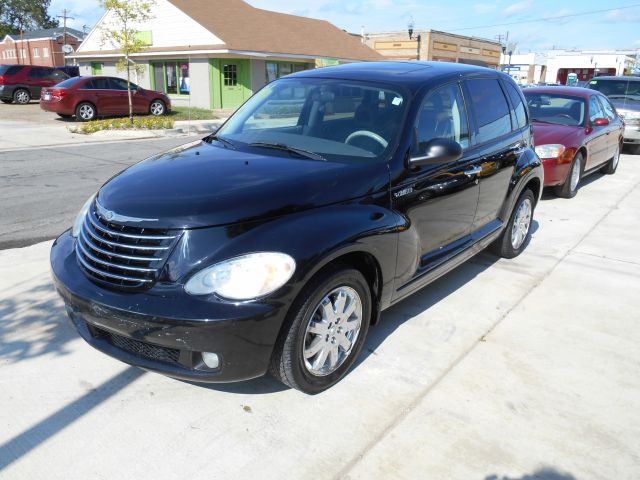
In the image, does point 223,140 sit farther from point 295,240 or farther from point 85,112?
point 85,112

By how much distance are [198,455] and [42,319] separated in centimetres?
200

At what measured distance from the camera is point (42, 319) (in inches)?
160

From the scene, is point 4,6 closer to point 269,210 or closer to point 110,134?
point 110,134

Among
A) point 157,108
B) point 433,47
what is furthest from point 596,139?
point 433,47

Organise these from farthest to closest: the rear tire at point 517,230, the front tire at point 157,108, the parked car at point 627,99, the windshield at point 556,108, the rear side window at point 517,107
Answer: the front tire at point 157,108
the parked car at point 627,99
the windshield at point 556,108
the rear tire at point 517,230
the rear side window at point 517,107

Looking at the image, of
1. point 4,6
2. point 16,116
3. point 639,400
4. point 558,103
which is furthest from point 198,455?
point 4,6

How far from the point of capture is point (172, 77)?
29.4 m

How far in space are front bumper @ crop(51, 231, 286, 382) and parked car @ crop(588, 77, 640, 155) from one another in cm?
1298

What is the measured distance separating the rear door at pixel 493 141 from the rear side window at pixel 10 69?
27186mm

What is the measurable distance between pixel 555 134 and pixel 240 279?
7.16 metres

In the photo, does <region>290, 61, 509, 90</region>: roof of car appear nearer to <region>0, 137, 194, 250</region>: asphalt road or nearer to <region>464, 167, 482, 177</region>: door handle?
<region>464, 167, 482, 177</region>: door handle

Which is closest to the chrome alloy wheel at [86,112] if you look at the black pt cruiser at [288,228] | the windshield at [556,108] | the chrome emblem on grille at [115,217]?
the windshield at [556,108]

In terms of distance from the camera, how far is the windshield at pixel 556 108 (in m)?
9.01

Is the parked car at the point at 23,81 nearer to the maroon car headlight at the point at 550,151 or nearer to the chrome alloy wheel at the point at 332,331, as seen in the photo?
the maroon car headlight at the point at 550,151
